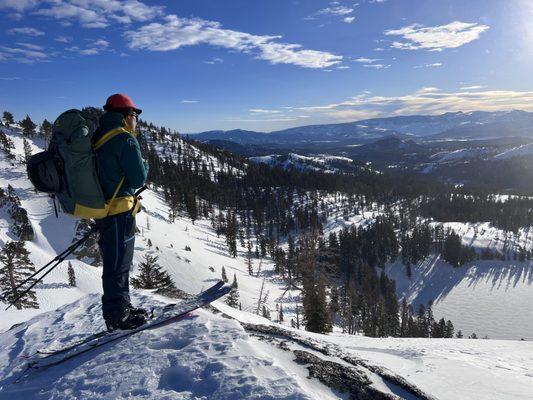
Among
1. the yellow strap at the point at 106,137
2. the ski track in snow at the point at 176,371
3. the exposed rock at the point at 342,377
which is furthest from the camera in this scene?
the yellow strap at the point at 106,137

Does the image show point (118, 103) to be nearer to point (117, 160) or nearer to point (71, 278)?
point (117, 160)

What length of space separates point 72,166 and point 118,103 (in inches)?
46.8

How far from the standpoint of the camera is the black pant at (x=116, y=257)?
562 cm

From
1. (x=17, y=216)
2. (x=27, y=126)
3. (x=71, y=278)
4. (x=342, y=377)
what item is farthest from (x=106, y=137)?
(x=27, y=126)

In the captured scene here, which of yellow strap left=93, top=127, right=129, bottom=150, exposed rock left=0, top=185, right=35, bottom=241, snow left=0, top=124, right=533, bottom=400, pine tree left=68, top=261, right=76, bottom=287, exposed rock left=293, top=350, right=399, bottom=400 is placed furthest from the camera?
exposed rock left=0, top=185, right=35, bottom=241

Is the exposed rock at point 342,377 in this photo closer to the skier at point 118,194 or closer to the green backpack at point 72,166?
the skier at point 118,194

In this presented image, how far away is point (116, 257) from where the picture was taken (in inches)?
222

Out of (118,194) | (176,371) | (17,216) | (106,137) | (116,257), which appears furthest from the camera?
(17,216)

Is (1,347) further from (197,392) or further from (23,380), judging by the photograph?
(197,392)

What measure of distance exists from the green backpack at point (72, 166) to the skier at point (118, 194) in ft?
0.40

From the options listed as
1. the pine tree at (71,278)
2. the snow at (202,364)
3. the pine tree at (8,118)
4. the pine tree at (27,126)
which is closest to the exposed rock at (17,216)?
the pine tree at (71,278)

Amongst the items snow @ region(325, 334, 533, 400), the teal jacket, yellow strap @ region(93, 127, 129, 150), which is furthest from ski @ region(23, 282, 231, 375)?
snow @ region(325, 334, 533, 400)

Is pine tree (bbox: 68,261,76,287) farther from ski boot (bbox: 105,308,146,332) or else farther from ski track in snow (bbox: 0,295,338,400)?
ski boot (bbox: 105,308,146,332)

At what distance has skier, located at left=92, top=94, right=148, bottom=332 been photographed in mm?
5305
